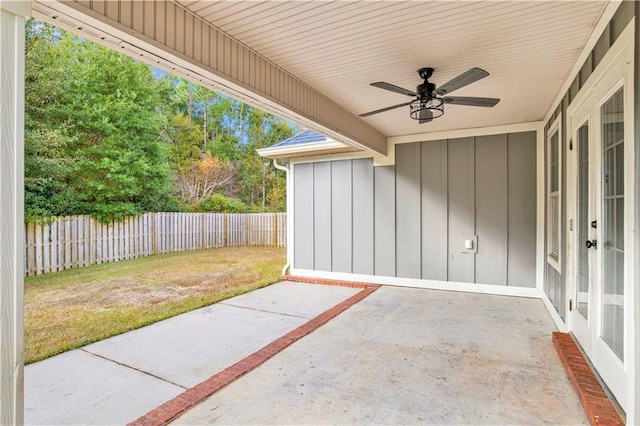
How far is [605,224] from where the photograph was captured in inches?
90.9

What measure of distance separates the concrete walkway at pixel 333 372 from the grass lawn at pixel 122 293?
441 millimetres

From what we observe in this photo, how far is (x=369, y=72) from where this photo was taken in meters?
3.35

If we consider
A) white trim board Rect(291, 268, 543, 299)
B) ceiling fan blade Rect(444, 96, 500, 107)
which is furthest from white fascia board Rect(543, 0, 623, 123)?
white trim board Rect(291, 268, 543, 299)

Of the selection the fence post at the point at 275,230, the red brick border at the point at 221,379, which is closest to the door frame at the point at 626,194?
the red brick border at the point at 221,379

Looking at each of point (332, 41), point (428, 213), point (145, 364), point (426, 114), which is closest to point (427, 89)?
point (426, 114)

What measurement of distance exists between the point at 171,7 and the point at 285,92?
1.36 m

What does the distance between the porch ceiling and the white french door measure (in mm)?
522

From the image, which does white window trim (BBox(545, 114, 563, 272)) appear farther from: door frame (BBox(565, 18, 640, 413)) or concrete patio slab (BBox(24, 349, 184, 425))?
concrete patio slab (BBox(24, 349, 184, 425))

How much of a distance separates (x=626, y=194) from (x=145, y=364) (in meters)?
3.74

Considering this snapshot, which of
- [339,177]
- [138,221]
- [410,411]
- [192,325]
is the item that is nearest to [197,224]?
[138,221]

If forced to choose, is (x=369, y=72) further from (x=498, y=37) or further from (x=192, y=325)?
(x=192, y=325)

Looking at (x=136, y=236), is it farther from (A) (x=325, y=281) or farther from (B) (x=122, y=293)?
(A) (x=325, y=281)

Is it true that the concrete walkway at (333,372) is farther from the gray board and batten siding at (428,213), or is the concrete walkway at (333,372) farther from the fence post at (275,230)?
the fence post at (275,230)

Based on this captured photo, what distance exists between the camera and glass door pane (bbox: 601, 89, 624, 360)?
6.73ft
